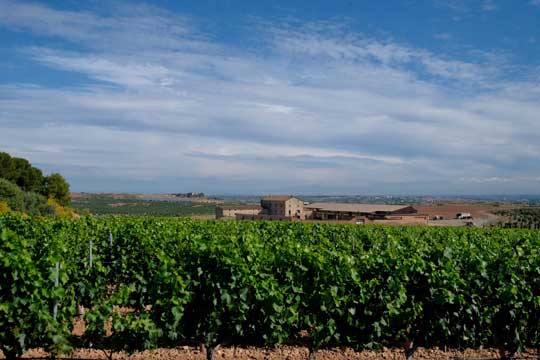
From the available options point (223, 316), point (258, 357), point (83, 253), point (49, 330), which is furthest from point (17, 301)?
point (83, 253)

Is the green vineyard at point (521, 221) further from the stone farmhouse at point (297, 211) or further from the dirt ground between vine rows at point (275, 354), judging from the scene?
the dirt ground between vine rows at point (275, 354)

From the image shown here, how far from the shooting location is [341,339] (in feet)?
21.9

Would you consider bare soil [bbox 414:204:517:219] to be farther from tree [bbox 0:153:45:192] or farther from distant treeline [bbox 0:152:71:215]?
tree [bbox 0:153:45:192]

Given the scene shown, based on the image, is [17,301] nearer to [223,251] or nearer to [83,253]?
[223,251]

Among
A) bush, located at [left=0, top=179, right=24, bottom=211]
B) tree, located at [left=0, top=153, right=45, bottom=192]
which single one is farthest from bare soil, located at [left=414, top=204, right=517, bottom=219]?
bush, located at [left=0, top=179, right=24, bottom=211]

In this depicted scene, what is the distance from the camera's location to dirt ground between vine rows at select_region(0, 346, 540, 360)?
720 cm

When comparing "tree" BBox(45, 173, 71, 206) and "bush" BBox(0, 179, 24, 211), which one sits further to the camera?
"tree" BBox(45, 173, 71, 206)

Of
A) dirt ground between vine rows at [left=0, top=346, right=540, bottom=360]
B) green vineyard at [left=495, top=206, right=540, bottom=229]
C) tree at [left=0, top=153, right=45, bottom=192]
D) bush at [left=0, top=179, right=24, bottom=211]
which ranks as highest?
tree at [left=0, top=153, right=45, bottom=192]

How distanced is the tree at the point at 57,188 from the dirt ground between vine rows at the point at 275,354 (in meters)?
48.3

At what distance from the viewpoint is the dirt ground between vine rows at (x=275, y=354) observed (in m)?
7.20

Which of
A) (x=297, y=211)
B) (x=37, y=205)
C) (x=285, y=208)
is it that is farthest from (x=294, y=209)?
(x=37, y=205)

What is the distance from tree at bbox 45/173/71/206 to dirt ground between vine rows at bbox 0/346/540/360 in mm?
48335

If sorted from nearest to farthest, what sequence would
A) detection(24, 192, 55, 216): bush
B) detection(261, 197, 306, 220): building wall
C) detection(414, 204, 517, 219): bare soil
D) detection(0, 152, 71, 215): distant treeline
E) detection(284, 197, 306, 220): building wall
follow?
detection(24, 192, 55, 216): bush
detection(0, 152, 71, 215): distant treeline
detection(284, 197, 306, 220): building wall
detection(261, 197, 306, 220): building wall
detection(414, 204, 517, 219): bare soil

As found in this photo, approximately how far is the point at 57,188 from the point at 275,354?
50.4 m
